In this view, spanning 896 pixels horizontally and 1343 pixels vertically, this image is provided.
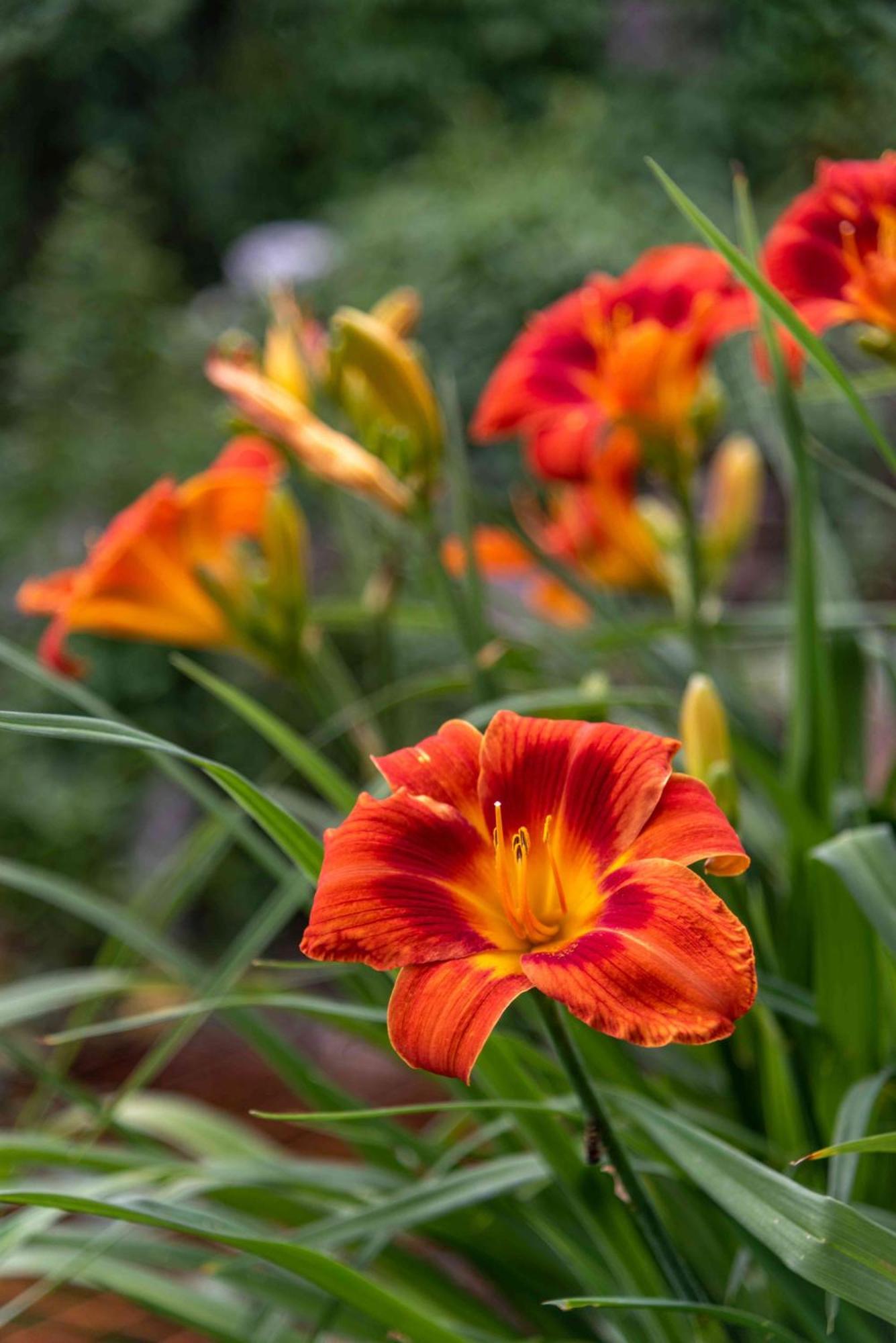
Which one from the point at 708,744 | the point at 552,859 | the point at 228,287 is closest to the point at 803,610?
the point at 708,744

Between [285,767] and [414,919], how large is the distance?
4.17 feet

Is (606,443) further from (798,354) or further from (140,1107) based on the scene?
(140,1107)

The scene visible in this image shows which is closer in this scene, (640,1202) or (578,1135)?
(640,1202)

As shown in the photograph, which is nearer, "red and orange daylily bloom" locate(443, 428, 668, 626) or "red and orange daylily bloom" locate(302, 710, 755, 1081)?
"red and orange daylily bloom" locate(302, 710, 755, 1081)

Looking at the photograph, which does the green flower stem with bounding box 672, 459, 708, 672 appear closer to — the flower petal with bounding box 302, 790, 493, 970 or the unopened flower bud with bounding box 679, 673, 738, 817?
the unopened flower bud with bounding box 679, 673, 738, 817

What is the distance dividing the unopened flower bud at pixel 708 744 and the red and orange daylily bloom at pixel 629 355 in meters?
0.18

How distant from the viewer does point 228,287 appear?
2.42 meters

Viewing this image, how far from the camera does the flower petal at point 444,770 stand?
305 mm

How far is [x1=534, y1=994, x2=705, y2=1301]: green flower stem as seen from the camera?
0.29 m

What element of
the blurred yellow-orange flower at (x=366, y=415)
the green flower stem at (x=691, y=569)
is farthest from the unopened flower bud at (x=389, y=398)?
the green flower stem at (x=691, y=569)

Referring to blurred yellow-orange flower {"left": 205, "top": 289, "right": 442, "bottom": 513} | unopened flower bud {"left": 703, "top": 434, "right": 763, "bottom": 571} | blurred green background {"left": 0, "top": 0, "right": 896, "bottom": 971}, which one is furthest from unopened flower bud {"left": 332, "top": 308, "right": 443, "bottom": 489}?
blurred green background {"left": 0, "top": 0, "right": 896, "bottom": 971}

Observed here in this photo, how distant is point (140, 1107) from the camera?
2.02 feet

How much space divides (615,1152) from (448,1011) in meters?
0.07

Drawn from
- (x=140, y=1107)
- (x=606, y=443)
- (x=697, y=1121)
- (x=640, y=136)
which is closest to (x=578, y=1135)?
(x=697, y=1121)
